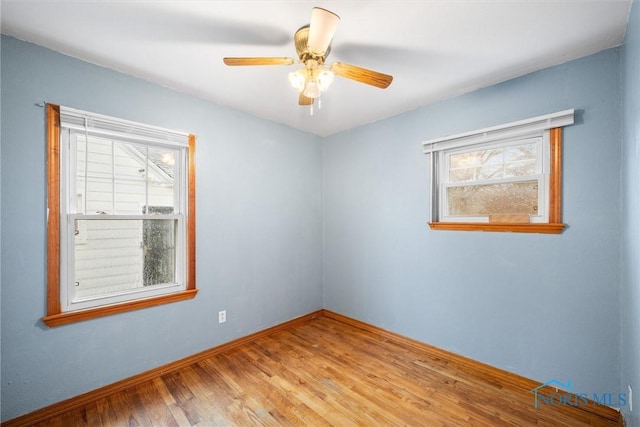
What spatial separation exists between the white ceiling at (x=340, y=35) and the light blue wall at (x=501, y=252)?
0.28 metres

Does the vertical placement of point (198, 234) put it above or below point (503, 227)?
below

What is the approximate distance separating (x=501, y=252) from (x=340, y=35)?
6.80 ft

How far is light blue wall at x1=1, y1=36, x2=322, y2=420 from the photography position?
170 cm

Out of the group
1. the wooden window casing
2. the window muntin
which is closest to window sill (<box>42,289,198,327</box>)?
the window muntin

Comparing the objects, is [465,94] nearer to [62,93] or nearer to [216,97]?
[216,97]

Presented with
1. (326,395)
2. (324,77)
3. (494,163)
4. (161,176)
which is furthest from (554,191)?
(161,176)

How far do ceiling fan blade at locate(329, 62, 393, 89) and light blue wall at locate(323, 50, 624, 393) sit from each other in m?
1.25

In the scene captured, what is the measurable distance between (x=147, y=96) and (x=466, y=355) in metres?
3.58

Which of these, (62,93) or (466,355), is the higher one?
(62,93)

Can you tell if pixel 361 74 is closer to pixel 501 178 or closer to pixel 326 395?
pixel 501 178

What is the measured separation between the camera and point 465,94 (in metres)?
2.44

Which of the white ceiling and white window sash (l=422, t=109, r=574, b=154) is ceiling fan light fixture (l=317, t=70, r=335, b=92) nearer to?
the white ceiling

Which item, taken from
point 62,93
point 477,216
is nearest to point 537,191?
point 477,216

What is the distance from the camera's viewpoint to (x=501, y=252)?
222 centimetres
